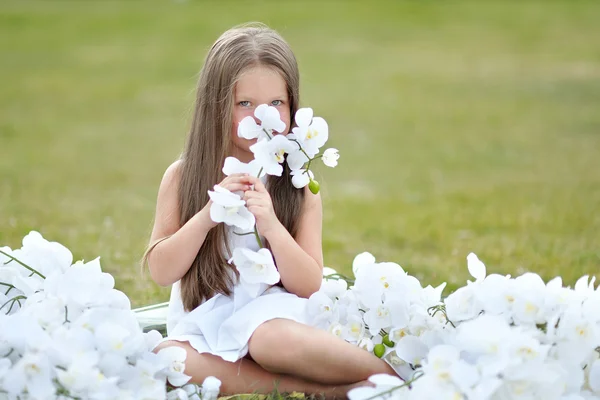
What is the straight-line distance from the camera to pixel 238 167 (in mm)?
3303

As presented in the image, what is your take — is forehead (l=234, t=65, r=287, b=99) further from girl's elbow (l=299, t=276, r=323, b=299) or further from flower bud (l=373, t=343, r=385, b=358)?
flower bud (l=373, t=343, r=385, b=358)

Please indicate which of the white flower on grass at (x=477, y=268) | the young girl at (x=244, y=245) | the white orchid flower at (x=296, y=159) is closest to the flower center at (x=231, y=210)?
the young girl at (x=244, y=245)

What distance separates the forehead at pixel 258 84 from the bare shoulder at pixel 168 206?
0.41 metres

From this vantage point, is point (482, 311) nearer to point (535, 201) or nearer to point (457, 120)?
point (535, 201)

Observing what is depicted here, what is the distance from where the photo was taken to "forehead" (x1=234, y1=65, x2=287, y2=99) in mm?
3527

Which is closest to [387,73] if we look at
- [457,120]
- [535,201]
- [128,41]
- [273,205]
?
[457,120]

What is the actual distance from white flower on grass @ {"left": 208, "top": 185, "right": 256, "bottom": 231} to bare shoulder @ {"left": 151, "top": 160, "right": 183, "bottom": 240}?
0.54m

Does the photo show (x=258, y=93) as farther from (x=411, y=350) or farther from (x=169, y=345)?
(x=411, y=350)

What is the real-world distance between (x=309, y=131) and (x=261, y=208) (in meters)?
0.31

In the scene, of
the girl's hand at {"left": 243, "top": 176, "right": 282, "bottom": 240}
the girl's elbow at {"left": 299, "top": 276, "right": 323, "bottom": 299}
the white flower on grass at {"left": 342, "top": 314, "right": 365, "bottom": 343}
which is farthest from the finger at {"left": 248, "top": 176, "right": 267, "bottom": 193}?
the white flower on grass at {"left": 342, "top": 314, "right": 365, "bottom": 343}

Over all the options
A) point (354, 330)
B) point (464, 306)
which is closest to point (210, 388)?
point (354, 330)

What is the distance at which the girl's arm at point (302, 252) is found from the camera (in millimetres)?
3354

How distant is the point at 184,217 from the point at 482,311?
3.81ft

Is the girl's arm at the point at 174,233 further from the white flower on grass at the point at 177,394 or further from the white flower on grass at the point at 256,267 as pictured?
the white flower on grass at the point at 177,394
